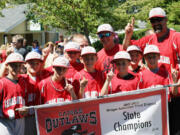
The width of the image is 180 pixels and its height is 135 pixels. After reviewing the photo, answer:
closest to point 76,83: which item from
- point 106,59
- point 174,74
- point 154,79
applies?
point 106,59

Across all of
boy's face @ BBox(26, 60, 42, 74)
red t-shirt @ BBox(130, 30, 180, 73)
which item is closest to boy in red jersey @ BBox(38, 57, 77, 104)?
boy's face @ BBox(26, 60, 42, 74)

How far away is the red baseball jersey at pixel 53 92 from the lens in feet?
14.4

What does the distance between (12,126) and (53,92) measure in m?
0.85

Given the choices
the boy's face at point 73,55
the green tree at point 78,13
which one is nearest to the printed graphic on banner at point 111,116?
the boy's face at point 73,55

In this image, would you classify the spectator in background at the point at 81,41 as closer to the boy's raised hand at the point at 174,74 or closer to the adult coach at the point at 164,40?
the adult coach at the point at 164,40

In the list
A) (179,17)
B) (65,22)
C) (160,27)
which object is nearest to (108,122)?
(160,27)

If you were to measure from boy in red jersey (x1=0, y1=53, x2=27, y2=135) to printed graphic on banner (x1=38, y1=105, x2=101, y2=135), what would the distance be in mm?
381

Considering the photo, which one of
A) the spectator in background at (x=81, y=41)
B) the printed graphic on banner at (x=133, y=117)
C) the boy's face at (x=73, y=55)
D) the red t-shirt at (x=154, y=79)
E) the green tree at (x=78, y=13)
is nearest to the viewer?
the printed graphic on banner at (x=133, y=117)

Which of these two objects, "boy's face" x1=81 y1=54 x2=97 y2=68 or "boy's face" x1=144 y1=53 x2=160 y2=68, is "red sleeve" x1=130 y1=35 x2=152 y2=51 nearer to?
"boy's face" x1=144 y1=53 x2=160 y2=68

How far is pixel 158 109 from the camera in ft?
14.8

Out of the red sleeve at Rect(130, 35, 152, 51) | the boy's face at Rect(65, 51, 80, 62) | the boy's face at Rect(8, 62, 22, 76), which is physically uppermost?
the red sleeve at Rect(130, 35, 152, 51)

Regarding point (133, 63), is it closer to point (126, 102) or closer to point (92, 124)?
point (126, 102)

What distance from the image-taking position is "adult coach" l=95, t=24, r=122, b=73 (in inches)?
209

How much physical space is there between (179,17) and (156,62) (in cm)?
1870
